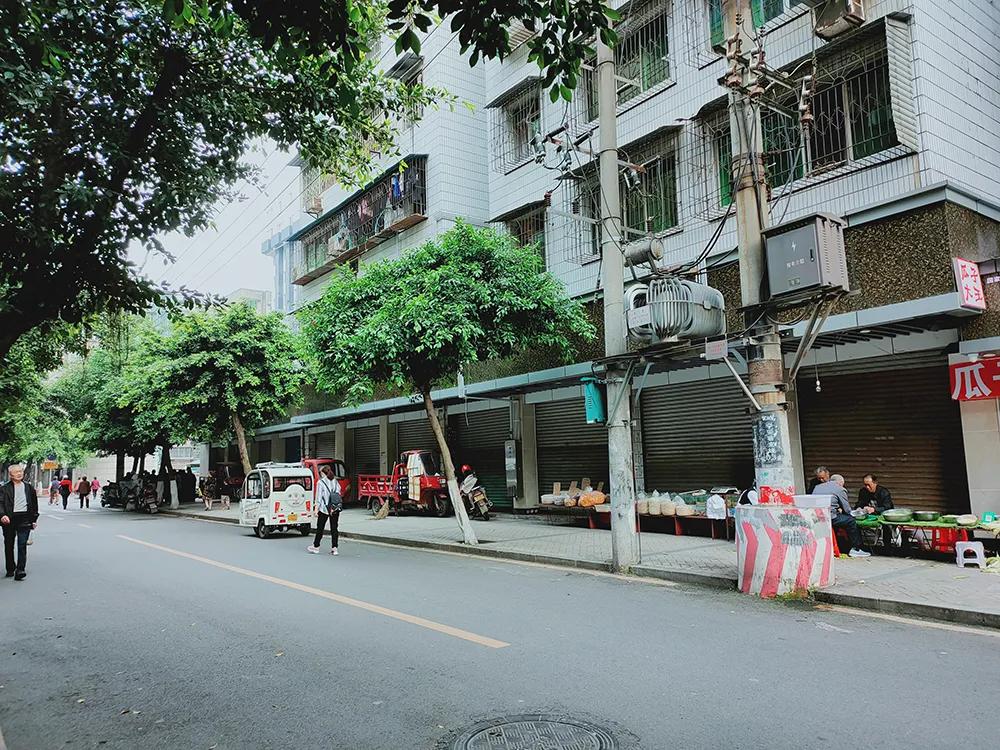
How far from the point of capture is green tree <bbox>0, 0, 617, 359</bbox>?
535 cm

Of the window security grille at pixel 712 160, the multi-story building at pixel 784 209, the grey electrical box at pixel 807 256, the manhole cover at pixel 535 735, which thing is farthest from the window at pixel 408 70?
the manhole cover at pixel 535 735

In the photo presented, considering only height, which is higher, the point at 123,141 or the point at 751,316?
the point at 123,141

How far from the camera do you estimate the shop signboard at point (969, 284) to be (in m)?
10.0

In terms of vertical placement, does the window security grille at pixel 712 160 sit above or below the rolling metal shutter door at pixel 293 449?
above

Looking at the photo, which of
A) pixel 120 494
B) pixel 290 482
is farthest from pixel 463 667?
pixel 120 494

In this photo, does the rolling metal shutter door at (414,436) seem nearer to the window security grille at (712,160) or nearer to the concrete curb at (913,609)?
the window security grille at (712,160)

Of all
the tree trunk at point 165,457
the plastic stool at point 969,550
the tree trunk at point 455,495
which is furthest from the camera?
the tree trunk at point 165,457

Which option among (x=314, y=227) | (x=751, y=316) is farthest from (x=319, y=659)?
(x=314, y=227)

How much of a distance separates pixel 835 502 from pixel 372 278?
30.4ft

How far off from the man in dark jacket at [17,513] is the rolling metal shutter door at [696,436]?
1194 cm

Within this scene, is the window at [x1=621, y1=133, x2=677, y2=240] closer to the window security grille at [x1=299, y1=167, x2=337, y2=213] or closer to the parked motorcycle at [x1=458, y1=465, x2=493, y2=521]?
the parked motorcycle at [x1=458, y1=465, x2=493, y2=521]

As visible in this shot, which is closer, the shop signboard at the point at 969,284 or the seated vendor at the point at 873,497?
the shop signboard at the point at 969,284

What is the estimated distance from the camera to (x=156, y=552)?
48.1 ft

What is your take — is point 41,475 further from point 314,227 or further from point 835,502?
point 835,502
